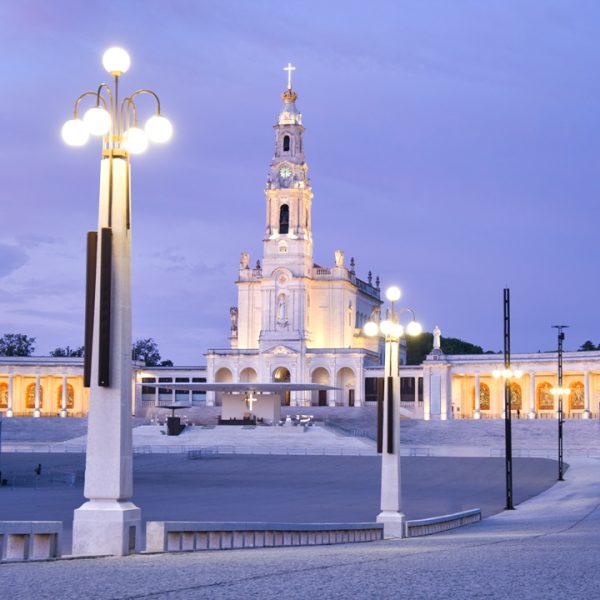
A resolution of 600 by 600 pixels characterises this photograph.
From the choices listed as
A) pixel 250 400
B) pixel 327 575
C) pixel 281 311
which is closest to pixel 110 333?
pixel 327 575

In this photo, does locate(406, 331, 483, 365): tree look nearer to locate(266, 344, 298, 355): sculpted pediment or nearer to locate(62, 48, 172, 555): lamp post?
locate(266, 344, 298, 355): sculpted pediment

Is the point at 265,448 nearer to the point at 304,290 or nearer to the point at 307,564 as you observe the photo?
the point at 304,290

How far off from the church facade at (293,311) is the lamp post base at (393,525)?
95.8m

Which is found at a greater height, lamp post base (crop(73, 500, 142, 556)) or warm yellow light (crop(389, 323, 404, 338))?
warm yellow light (crop(389, 323, 404, 338))

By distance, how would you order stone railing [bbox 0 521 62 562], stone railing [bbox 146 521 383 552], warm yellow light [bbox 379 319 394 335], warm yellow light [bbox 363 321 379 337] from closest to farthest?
1. stone railing [bbox 0 521 62 562]
2. stone railing [bbox 146 521 383 552]
3. warm yellow light [bbox 379 319 394 335]
4. warm yellow light [bbox 363 321 379 337]

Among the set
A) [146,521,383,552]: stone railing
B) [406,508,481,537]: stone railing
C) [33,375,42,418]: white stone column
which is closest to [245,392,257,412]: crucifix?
[33,375,42,418]: white stone column

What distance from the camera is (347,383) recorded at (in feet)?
427

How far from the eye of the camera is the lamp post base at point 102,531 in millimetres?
16250

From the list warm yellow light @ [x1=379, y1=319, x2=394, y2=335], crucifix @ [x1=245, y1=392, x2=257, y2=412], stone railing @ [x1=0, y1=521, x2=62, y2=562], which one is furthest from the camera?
crucifix @ [x1=245, y1=392, x2=257, y2=412]

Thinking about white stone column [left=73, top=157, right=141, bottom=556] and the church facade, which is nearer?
white stone column [left=73, top=157, right=141, bottom=556]

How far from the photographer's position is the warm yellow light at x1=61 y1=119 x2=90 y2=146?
16328 millimetres

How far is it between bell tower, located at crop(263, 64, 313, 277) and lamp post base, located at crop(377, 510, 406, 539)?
329 feet

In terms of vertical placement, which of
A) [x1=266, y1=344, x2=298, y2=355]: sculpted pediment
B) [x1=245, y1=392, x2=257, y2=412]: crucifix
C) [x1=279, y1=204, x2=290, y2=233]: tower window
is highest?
[x1=279, y1=204, x2=290, y2=233]: tower window

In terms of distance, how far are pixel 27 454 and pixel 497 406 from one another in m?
59.0
